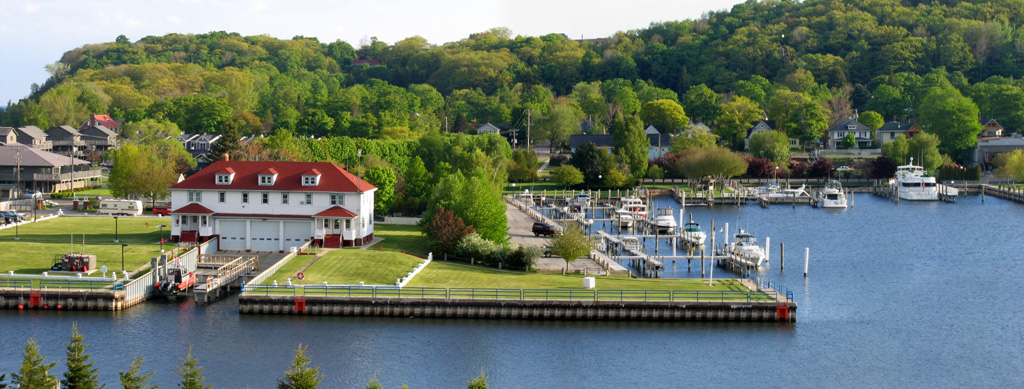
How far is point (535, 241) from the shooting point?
7644 centimetres

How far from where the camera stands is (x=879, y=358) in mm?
48719

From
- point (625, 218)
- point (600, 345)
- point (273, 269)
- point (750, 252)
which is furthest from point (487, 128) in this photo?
point (600, 345)

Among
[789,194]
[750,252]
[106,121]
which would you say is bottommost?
[750,252]

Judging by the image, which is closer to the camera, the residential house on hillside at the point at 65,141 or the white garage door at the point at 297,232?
the white garage door at the point at 297,232

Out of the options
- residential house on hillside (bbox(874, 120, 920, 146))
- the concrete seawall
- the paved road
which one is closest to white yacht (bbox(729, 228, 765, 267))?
the paved road

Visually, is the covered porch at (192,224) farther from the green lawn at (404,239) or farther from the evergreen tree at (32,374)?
the evergreen tree at (32,374)

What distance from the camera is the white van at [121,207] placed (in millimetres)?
84812

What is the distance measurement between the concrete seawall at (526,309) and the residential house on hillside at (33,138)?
96.6 meters

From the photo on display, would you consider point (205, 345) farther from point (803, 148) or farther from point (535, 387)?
point (803, 148)

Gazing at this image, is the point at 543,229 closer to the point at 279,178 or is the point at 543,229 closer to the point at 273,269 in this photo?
the point at 279,178

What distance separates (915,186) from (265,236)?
7971cm

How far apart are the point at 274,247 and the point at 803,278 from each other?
32.7m

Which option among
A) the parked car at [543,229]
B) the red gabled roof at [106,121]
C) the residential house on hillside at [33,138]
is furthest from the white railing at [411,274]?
the red gabled roof at [106,121]

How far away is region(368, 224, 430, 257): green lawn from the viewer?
68.5m
